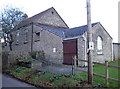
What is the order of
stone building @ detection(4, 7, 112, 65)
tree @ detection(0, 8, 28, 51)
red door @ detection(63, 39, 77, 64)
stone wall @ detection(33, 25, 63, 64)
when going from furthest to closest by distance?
tree @ detection(0, 8, 28, 51)
stone wall @ detection(33, 25, 63, 64)
red door @ detection(63, 39, 77, 64)
stone building @ detection(4, 7, 112, 65)

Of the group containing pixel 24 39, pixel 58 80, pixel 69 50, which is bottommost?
pixel 58 80

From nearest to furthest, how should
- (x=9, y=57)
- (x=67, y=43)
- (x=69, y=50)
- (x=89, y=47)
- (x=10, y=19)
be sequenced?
(x=89, y=47)
(x=9, y=57)
(x=69, y=50)
(x=67, y=43)
(x=10, y=19)

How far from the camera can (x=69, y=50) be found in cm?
2019

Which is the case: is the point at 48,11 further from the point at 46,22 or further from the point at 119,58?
the point at 119,58

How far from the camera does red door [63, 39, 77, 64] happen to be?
19.5m

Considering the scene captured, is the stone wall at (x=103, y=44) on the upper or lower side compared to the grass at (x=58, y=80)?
upper

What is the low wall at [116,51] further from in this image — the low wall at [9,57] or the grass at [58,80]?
the grass at [58,80]

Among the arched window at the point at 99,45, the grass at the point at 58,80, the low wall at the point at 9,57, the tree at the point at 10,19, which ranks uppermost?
the tree at the point at 10,19

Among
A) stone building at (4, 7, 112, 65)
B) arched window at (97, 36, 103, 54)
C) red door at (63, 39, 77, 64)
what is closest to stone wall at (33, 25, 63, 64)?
stone building at (4, 7, 112, 65)

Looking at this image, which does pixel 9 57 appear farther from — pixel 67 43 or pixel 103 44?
pixel 103 44

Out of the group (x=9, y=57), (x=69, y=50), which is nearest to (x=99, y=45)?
(x=69, y=50)

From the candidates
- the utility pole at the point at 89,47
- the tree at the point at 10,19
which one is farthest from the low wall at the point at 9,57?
the utility pole at the point at 89,47

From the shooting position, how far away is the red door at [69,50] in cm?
1945

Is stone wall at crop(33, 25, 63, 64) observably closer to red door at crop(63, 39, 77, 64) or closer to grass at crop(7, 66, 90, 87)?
red door at crop(63, 39, 77, 64)
